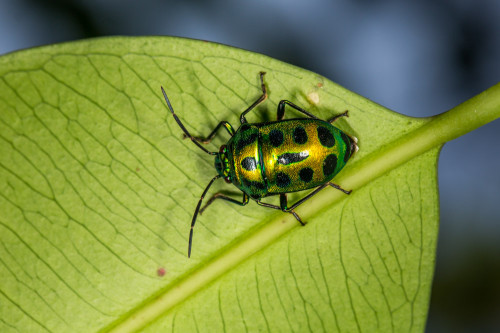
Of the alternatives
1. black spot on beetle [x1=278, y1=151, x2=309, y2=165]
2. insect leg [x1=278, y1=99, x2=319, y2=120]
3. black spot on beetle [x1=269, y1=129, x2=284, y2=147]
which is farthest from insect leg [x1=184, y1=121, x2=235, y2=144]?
black spot on beetle [x1=278, y1=151, x2=309, y2=165]

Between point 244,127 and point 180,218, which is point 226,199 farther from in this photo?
point 244,127

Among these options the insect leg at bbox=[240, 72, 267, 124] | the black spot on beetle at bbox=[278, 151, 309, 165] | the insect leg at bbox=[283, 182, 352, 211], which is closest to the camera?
the insect leg at bbox=[240, 72, 267, 124]

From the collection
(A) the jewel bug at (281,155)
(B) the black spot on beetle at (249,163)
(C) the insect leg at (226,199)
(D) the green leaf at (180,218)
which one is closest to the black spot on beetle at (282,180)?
(A) the jewel bug at (281,155)

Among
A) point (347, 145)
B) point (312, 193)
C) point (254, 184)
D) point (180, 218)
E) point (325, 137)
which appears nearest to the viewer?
point (180, 218)

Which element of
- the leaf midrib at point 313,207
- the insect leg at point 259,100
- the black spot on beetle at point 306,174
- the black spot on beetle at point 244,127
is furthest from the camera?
the black spot on beetle at point 306,174

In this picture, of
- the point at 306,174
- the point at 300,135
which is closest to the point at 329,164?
the point at 306,174

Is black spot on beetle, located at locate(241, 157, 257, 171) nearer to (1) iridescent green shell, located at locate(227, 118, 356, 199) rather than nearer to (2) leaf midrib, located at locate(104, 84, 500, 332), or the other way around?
(1) iridescent green shell, located at locate(227, 118, 356, 199)

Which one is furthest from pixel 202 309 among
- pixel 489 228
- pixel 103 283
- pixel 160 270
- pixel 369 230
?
pixel 489 228

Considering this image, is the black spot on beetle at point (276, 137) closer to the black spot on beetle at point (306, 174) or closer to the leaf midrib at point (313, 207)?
the black spot on beetle at point (306, 174)
